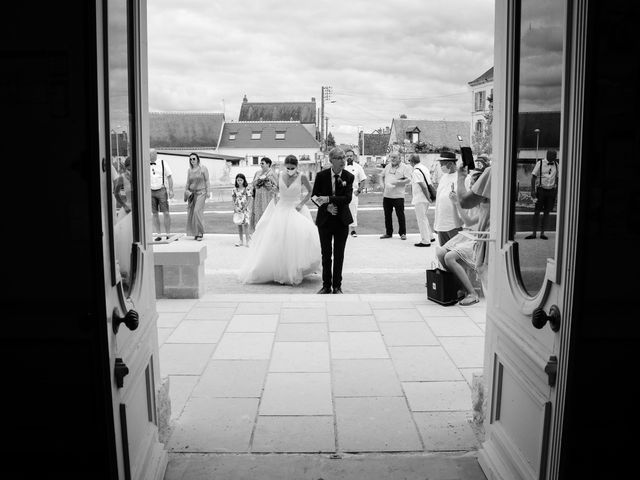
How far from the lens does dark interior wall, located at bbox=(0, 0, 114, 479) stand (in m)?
1.99

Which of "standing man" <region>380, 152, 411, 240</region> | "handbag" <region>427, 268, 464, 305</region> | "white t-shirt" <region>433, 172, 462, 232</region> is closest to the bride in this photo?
"white t-shirt" <region>433, 172, 462, 232</region>

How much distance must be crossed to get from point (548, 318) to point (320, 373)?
2.65 m

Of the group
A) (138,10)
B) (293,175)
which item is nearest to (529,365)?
(138,10)

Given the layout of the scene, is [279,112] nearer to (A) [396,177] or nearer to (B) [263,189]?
(A) [396,177]

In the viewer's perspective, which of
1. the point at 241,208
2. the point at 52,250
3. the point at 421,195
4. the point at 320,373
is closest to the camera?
the point at 52,250

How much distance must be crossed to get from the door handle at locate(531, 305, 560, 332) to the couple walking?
5436 millimetres

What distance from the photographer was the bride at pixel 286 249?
871cm

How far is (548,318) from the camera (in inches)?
90.7

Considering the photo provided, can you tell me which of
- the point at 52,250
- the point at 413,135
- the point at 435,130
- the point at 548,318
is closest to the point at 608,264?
the point at 548,318

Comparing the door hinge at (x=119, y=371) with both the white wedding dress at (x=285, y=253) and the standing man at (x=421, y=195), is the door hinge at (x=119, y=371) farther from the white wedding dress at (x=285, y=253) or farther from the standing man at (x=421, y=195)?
the standing man at (x=421, y=195)

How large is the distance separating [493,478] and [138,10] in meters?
2.81

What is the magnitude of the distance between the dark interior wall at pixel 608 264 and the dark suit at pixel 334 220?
18.2 ft

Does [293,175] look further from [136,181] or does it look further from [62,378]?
[62,378]

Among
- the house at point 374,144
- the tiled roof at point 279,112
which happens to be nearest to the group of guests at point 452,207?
the tiled roof at point 279,112
